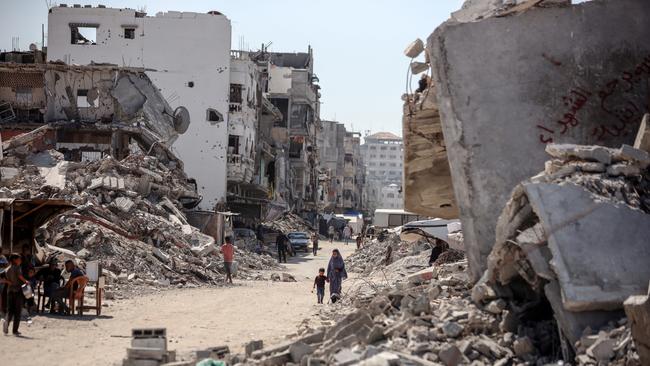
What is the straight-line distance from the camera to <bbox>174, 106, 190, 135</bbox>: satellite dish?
51.7 metres

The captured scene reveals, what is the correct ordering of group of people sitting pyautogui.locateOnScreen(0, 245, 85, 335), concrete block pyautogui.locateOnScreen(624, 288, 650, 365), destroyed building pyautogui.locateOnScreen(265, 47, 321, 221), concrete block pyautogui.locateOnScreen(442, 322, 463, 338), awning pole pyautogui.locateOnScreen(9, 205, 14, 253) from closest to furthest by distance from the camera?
concrete block pyautogui.locateOnScreen(624, 288, 650, 365), concrete block pyautogui.locateOnScreen(442, 322, 463, 338), group of people sitting pyautogui.locateOnScreen(0, 245, 85, 335), awning pole pyautogui.locateOnScreen(9, 205, 14, 253), destroyed building pyautogui.locateOnScreen(265, 47, 321, 221)

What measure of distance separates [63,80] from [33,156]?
10.7 meters

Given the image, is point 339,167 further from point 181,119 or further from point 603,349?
point 603,349

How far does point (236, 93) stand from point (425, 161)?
37.6 metres

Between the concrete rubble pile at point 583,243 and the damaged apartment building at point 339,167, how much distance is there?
95.7m

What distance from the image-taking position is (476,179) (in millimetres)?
12539

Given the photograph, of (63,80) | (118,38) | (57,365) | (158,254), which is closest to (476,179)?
(57,365)

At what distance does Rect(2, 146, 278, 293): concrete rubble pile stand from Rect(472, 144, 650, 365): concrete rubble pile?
47.4 ft

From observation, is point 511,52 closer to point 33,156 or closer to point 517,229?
point 517,229

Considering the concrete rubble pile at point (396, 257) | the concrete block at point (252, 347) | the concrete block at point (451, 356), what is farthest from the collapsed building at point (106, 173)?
the concrete block at point (451, 356)

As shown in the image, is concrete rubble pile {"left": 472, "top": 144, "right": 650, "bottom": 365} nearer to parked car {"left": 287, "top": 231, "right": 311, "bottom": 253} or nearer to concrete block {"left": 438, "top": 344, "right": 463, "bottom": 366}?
concrete block {"left": 438, "top": 344, "right": 463, "bottom": 366}

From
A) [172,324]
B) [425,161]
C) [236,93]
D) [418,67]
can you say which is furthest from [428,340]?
[236,93]

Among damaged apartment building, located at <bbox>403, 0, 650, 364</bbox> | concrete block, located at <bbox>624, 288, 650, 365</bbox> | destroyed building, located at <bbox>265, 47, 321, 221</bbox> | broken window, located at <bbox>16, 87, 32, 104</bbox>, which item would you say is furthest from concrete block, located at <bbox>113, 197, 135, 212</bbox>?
destroyed building, located at <bbox>265, 47, 321, 221</bbox>

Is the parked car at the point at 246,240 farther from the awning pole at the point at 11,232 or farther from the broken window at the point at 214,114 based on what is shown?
the awning pole at the point at 11,232
